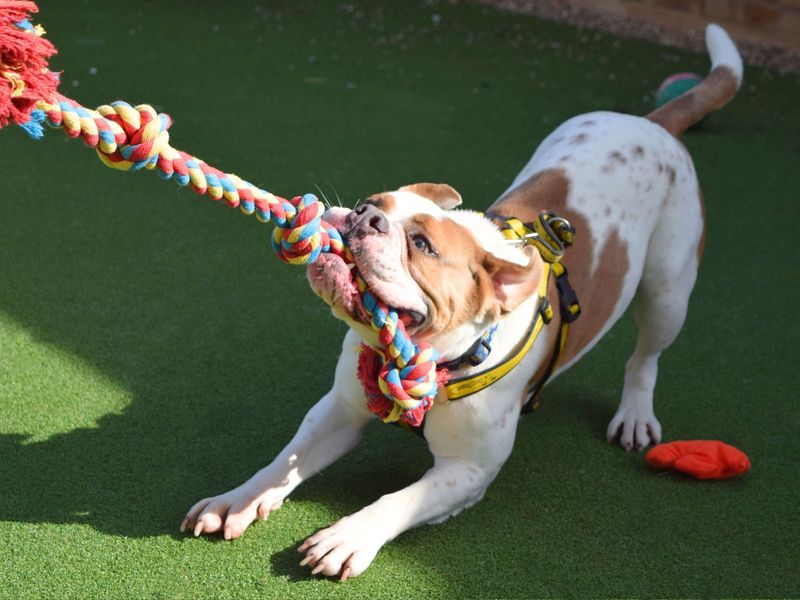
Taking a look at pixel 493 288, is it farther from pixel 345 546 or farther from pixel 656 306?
pixel 656 306

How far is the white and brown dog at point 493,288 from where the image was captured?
99.4 inches

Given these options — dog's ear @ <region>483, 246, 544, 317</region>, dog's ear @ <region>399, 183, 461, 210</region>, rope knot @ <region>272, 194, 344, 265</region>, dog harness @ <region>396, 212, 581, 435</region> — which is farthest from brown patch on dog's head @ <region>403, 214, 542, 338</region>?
dog's ear @ <region>399, 183, 461, 210</region>

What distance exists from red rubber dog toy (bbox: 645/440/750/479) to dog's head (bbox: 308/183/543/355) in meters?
0.99

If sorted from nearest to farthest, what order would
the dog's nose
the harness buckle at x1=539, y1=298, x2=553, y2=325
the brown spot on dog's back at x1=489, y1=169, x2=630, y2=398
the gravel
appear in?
the dog's nose, the harness buckle at x1=539, y1=298, x2=553, y2=325, the brown spot on dog's back at x1=489, y1=169, x2=630, y2=398, the gravel

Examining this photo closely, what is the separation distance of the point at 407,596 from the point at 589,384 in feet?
4.78

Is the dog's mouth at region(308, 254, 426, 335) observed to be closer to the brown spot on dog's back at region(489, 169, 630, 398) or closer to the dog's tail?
the brown spot on dog's back at region(489, 169, 630, 398)

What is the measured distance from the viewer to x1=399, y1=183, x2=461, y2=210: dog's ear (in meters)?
2.99

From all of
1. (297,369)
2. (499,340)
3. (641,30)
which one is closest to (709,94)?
(499,340)

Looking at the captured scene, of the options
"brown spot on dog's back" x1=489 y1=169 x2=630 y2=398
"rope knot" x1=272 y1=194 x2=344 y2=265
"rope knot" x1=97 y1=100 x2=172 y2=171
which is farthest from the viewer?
"brown spot on dog's back" x1=489 y1=169 x2=630 y2=398

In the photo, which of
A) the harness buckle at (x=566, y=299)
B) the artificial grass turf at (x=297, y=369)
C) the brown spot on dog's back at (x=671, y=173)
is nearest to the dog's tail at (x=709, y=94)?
the brown spot on dog's back at (x=671, y=173)

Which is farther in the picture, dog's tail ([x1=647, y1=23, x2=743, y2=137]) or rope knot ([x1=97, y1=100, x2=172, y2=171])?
dog's tail ([x1=647, y1=23, x2=743, y2=137])

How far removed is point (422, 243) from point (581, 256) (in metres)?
0.85

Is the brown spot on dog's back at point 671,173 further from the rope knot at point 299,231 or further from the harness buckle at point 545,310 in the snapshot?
the rope knot at point 299,231

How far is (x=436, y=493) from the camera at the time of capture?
2.85 m
